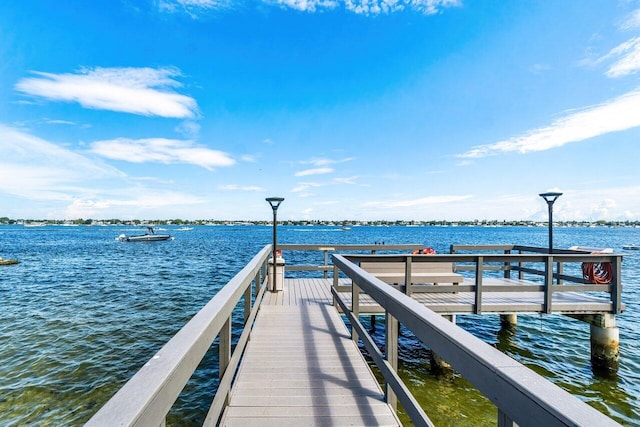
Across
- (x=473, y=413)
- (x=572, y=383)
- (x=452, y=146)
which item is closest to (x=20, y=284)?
(x=473, y=413)

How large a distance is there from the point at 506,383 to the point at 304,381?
2.35 m

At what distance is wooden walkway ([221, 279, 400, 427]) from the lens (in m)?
2.32

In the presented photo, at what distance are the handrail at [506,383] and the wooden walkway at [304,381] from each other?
1019 mm

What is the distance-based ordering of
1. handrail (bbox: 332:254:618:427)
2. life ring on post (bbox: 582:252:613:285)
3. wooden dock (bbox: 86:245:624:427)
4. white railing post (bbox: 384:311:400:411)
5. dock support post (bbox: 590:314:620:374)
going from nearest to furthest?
handrail (bbox: 332:254:618:427) → wooden dock (bbox: 86:245:624:427) → white railing post (bbox: 384:311:400:411) → dock support post (bbox: 590:314:620:374) → life ring on post (bbox: 582:252:613:285)

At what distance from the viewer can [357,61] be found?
16375 mm

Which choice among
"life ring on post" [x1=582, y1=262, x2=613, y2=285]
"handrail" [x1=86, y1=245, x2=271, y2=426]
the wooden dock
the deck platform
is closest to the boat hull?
the wooden dock

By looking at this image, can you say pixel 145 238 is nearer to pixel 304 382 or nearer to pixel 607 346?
pixel 304 382

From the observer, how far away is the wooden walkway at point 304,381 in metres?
2.32

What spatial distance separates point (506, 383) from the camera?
3.06 feet

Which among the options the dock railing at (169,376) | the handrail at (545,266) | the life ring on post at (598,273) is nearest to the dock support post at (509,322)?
the life ring on post at (598,273)

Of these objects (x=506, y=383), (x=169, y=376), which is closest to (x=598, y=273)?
(x=506, y=383)

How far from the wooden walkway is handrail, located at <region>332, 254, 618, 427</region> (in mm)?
1019

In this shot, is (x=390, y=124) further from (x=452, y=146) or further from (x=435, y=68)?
(x=435, y=68)

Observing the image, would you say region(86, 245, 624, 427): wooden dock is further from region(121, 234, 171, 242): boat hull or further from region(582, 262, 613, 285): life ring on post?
region(121, 234, 171, 242): boat hull
